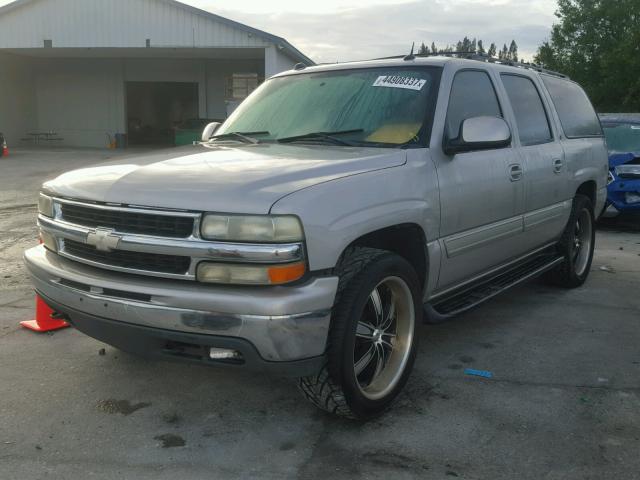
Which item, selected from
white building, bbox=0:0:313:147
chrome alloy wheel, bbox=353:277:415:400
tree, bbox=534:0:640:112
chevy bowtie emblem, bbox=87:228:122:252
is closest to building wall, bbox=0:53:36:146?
white building, bbox=0:0:313:147

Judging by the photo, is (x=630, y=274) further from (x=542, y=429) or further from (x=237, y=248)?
(x=237, y=248)

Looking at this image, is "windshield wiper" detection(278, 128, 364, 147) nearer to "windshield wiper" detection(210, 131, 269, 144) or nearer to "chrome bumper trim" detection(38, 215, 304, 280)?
"windshield wiper" detection(210, 131, 269, 144)

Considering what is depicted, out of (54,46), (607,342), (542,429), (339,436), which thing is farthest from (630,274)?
(54,46)

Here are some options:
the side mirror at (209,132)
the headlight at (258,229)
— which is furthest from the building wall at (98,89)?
the headlight at (258,229)

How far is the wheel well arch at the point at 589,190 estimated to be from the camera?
600cm

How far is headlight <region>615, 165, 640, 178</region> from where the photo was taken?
9312mm

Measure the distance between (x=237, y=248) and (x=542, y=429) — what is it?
1.81 meters

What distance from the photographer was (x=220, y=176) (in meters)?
3.05

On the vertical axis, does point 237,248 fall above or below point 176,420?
above

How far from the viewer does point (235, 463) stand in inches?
116

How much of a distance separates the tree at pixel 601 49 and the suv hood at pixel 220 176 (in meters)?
45.5

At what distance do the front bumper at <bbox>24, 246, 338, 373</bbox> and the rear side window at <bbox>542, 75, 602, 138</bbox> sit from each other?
3655mm

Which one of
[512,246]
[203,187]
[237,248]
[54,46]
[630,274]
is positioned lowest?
[630,274]

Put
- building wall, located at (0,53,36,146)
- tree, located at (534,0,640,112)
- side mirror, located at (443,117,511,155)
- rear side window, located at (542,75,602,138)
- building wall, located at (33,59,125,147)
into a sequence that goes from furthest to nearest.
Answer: tree, located at (534,0,640,112), building wall, located at (33,59,125,147), building wall, located at (0,53,36,146), rear side window, located at (542,75,602,138), side mirror, located at (443,117,511,155)
